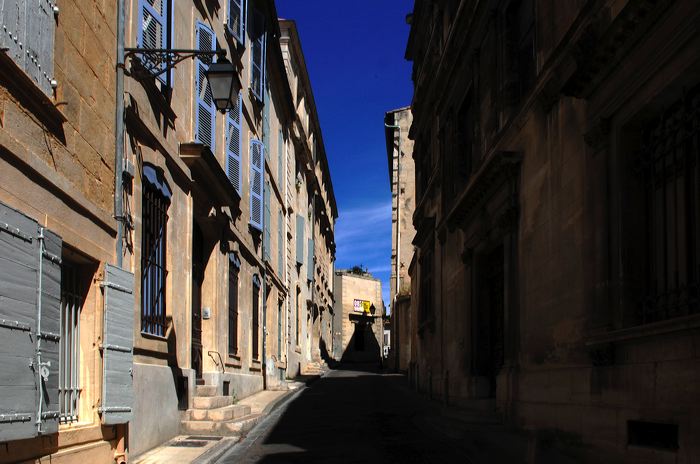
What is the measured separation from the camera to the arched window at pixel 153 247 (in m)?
Answer: 9.09

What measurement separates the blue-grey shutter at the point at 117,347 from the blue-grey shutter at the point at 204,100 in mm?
4974

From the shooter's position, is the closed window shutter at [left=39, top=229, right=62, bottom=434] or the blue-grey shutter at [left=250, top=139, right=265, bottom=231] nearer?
the closed window shutter at [left=39, top=229, right=62, bottom=434]

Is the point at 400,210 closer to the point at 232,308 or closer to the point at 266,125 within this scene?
the point at 266,125

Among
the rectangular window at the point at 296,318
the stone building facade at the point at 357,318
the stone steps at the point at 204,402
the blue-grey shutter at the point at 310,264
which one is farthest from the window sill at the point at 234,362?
the stone building facade at the point at 357,318

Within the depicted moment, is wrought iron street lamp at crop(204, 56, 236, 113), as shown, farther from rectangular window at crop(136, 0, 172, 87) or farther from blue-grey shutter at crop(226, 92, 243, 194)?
blue-grey shutter at crop(226, 92, 243, 194)

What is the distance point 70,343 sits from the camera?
6715 millimetres

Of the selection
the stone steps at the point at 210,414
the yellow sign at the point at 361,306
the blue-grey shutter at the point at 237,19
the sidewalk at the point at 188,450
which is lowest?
Result: the sidewalk at the point at 188,450

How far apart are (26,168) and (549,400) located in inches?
247

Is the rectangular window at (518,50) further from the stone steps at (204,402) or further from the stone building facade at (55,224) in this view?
the stone steps at (204,402)

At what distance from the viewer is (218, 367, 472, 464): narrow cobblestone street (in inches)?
351

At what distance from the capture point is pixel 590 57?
23.5ft

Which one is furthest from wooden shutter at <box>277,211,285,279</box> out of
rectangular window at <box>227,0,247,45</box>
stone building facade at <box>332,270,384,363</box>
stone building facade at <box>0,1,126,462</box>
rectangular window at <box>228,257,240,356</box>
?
stone building facade at <box>332,270,384,363</box>

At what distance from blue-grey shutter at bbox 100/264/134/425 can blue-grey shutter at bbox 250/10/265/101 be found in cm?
1116

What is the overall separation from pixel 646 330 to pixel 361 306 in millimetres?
51056
